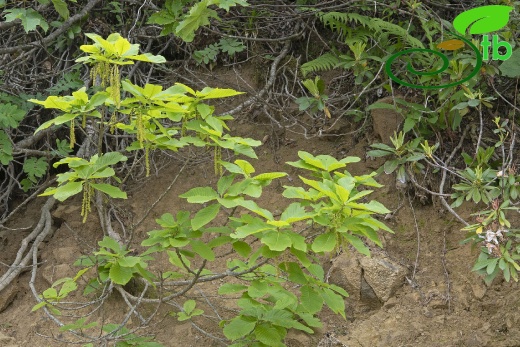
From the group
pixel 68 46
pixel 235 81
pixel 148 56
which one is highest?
pixel 148 56

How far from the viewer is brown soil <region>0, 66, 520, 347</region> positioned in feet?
13.1

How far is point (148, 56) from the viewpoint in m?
2.89

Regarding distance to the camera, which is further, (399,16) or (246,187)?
(399,16)

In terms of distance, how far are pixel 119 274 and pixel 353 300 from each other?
159 cm

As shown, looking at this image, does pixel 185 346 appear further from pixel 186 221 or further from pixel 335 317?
pixel 186 221

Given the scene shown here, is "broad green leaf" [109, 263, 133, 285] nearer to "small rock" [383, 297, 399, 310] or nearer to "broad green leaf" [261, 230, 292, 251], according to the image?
"broad green leaf" [261, 230, 292, 251]

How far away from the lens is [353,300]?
4.27 m

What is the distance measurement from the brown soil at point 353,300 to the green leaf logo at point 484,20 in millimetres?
1077

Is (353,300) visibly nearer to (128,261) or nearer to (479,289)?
(479,289)

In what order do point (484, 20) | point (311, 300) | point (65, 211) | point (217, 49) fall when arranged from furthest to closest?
point (217, 49) < point (65, 211) < point (484, 20) < point (311, 300)

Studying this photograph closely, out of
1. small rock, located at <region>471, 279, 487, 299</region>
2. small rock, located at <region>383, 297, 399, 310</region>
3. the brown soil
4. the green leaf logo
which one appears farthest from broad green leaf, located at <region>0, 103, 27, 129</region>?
small rock, located at <region>471, 279, 487, 299</region>

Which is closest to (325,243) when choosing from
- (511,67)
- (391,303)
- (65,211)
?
(391,303)

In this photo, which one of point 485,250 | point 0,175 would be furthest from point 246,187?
point 0,175

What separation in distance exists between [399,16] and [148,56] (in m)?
2.84
